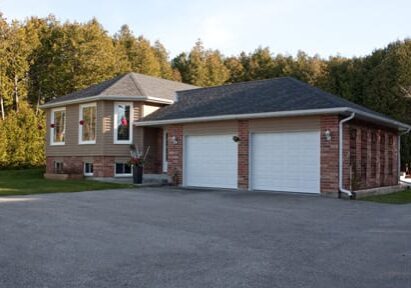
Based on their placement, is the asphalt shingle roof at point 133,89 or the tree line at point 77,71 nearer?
the asphalt shingle roof at point 133,89

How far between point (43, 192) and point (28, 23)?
24715 millimetres

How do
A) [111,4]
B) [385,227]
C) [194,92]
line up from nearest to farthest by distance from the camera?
[385,227], [111,4], [194,92]

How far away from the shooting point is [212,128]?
1652 centimetres

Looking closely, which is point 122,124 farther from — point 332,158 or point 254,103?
point 332,158

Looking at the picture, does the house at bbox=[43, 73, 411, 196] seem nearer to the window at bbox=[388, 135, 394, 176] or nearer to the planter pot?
the window at bbox=[388, 135, 394, 176]

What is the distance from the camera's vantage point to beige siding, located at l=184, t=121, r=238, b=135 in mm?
15961

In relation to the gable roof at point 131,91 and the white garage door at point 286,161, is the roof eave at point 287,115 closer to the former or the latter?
the white garage door at point 286,161

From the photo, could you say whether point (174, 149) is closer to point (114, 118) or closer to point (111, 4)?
point (114, 118)

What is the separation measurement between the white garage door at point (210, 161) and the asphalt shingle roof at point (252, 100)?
40.5 inches

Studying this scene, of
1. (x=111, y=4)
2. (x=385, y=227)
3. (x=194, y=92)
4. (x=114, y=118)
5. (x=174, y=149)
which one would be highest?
(x=111, y=4)

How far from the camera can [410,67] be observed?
31188mm

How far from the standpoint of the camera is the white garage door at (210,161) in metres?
16.0

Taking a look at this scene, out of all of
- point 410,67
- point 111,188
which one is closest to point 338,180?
point 111,188

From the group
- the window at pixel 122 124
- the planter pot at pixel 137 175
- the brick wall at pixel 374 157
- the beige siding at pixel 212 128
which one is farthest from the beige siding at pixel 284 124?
the window at pixel 122 124
